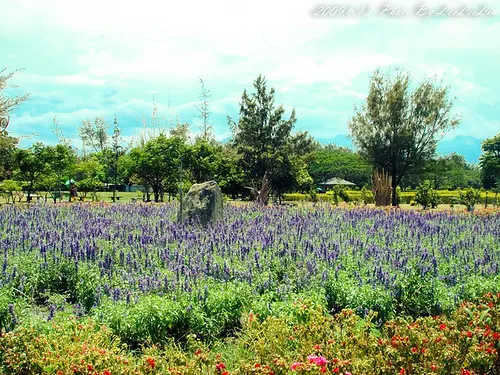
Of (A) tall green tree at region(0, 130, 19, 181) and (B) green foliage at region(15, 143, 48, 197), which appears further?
(B) green foliage at region(15, 143, 48, 197)

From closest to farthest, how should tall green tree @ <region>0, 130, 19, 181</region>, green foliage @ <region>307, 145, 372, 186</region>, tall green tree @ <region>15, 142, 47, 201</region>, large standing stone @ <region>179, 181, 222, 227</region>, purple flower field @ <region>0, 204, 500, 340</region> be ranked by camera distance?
1. purple flower field @ <region>0, 204, 500, 340</region>
2. large standing stone @ <region>179, 181, 222, 227</region>
3. tall green tree @ <region>0, 130, 19, 181</region>
4. tall green tree @ <region>15, 142, 47, 201</region>
5. green foliage @ <region>307, 145, 372, 186</region>

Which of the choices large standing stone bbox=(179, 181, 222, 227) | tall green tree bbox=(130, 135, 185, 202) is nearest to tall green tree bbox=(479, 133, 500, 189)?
tall green tree bbox=(130, 135, 185, 202)

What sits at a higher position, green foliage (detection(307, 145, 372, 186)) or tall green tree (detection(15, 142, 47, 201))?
green foliage (detection(307, 145, 372, 186))

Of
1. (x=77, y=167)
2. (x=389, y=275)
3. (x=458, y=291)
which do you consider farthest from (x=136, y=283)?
(x=77, y=167)

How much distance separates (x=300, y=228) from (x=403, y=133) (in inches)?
1066

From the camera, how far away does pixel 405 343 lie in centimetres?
397

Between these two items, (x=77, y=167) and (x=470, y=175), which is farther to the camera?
(x=470, y=175)

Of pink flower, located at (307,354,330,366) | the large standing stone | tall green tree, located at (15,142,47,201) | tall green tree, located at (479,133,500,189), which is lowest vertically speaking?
pink flower, located at (307,354,330,366)

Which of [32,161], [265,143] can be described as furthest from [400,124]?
[32,161]

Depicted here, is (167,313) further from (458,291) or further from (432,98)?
(432,98)

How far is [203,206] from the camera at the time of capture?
12.4 m

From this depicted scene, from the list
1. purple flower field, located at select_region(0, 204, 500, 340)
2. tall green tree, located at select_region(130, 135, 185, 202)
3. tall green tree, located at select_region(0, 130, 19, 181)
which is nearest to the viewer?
purple flower field, located at select_region(0, 204, 500, 340)

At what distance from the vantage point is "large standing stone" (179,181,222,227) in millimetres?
12391

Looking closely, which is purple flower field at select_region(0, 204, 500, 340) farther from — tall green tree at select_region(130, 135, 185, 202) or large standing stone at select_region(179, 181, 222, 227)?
tall green tree at select_region(130, 135, 185, 202)
